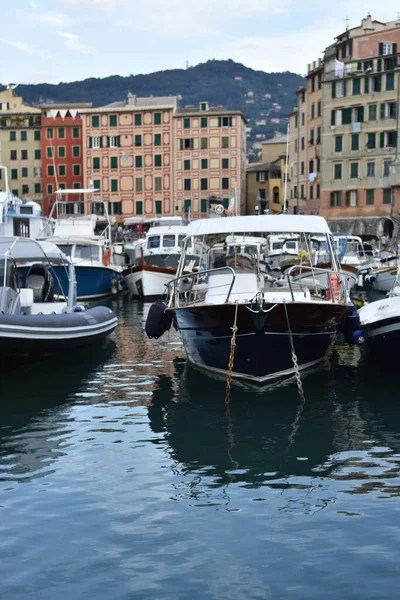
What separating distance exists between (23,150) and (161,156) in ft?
Result: 59.3

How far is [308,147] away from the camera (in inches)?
3029

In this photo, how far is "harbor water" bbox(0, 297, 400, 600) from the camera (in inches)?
Result: 267

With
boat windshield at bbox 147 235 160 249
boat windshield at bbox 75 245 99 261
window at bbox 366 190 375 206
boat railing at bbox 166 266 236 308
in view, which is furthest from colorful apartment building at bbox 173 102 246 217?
boat railing at bbox 166 266 236 308

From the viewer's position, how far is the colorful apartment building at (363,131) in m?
67.2

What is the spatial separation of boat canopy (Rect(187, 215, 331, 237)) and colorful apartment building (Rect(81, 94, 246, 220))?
72.3m

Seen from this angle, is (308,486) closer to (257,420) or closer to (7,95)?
(257,420)

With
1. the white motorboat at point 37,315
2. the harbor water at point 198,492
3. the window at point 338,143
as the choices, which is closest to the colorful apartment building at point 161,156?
the window at point 338,143

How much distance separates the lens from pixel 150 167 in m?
90.3

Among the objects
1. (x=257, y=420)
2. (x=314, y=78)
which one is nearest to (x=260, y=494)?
(x=257, y=420)

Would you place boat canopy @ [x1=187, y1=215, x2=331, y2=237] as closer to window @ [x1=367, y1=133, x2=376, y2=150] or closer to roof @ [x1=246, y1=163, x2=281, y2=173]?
window @ [x1=367, y1=133, x2=376, y2=150]

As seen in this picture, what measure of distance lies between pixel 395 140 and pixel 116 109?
115 feet

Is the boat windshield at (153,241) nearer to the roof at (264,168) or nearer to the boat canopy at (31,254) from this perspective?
the boat canopy at (31,254)

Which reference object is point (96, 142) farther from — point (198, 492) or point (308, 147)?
point (198, 492)

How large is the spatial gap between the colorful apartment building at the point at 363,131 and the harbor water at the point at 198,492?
5578 centimetres
